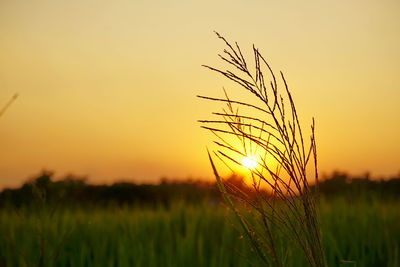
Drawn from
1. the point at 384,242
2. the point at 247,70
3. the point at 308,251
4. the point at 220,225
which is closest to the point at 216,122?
the point at 247,70

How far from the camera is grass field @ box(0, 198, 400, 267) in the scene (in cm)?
294

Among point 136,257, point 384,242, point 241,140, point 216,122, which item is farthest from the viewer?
point 384,242

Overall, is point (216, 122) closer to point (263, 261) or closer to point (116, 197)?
point (263, 261)

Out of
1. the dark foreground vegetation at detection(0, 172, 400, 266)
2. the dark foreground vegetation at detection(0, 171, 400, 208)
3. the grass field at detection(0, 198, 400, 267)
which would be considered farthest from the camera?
the dark foreground vegetation at detection(0, 171, 400, 208)

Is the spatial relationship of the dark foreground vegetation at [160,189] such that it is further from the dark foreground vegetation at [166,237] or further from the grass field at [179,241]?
the grass field at [179,241]

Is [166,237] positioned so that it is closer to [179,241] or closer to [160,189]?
[179,241]

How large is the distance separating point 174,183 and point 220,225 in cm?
540

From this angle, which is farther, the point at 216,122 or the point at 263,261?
the point at 263,261

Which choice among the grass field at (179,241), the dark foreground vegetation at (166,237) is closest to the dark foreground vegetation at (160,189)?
the dark foreground vegetation at (166,237)

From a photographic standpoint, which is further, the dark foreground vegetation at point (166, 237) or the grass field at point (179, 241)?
the grass field at point (179, 241)

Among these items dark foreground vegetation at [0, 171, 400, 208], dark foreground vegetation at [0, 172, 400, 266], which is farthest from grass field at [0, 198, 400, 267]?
dark foreground vegetation at [0, 171, 400, 208]

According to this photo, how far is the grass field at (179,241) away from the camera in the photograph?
2941 mm

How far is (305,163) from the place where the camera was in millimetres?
1400

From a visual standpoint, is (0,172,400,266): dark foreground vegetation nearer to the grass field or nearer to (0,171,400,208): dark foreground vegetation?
the grass field
